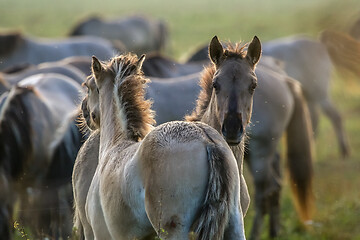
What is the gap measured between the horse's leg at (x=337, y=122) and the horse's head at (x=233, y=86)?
8.33 m

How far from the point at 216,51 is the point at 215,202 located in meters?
1.80

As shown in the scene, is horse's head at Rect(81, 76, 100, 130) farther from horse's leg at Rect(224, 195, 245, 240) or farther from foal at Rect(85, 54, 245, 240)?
horse's leg at Rect(224, 195, 245, 240)

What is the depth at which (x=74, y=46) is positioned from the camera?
14.9m

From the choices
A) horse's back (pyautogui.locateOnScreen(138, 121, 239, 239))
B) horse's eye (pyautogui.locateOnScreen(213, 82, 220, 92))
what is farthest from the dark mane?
horse's back (pyautogui.locateOnScreen(138, 121, 239, 239))

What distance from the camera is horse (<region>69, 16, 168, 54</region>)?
22.1m

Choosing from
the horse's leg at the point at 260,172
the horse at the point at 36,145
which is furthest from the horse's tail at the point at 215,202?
the horse's leg at the point at 260,172

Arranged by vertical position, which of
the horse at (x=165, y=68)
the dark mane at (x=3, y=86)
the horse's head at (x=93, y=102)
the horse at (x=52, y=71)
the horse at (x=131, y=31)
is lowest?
the horse at (x=131, y=31)

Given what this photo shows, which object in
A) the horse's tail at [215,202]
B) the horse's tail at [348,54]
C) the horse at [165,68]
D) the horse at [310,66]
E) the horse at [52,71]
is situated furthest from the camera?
the horse at [310,66]

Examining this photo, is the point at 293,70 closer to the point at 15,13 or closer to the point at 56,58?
the point at 56,58

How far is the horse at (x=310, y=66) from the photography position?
493 inches

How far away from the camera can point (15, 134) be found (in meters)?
6.93

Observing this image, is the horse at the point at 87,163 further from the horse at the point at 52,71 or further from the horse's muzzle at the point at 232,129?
the horse at the point at 52,71

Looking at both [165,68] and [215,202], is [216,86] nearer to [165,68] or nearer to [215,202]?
[215,202]

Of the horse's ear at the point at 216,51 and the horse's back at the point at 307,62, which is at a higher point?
the horse's ear at the point at 216,51
